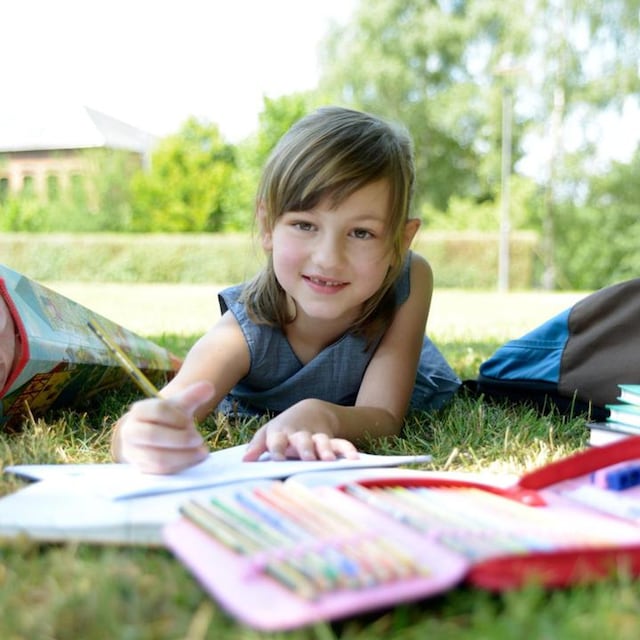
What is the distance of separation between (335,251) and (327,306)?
134 millimetres

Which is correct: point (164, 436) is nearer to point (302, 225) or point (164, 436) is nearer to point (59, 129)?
point (302, 225)

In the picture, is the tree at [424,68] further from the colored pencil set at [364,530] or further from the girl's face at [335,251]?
the colored pencil set at [364,530]

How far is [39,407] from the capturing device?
1.88 meters

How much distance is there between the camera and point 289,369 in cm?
193

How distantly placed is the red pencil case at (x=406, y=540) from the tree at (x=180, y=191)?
19.4 metres

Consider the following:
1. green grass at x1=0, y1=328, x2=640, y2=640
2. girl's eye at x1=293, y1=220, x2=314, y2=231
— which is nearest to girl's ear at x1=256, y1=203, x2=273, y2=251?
girl's eye at x1=293, y1=220, x2=314, y2=231

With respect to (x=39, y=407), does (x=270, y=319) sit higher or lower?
higher

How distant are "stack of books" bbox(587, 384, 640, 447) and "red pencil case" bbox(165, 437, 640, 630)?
35 cm

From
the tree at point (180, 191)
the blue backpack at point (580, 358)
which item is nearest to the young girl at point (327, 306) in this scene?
the blue backpack at point (580, 358)

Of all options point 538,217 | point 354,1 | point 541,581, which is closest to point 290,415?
point 541,581

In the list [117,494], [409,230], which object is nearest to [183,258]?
[409,230]

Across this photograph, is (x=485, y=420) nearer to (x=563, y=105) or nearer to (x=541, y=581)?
(x=541, y=581)

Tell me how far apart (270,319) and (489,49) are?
57.5 feet

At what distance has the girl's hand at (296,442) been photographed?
52.9 inches
